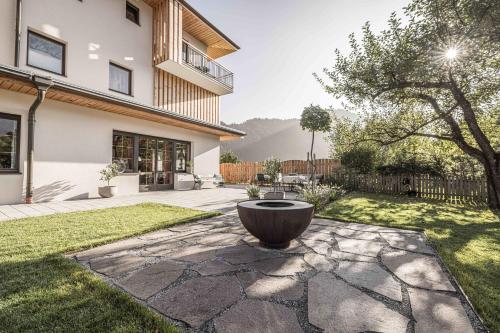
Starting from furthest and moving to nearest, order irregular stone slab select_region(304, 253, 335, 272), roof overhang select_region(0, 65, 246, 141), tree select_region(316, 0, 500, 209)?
tree select_region(316, 0, 500, 209), roof overhang select_region(0, 65, 246, 141), irregular stone slab select_region(304, 253, 335, 272)

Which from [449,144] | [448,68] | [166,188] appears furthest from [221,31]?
[449,144]

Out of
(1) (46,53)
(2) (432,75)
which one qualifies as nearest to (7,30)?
(1) (46,53)

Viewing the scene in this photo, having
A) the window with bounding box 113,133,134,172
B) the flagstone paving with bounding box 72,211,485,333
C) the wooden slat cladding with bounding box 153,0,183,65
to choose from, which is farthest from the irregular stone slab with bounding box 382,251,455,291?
the wooden slat cladding with bounding box 153,0,183,65

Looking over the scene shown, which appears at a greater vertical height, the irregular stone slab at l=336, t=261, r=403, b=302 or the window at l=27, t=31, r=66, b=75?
the window at l=27, t=31, r=66, b=75

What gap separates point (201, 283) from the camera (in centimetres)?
230

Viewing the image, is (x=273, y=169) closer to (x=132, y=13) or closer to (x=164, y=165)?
(x=164, y=165)

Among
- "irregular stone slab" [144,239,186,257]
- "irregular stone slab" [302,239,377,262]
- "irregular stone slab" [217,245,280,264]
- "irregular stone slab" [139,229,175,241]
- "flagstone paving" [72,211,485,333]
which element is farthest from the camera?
"irregular stone slab" [139,229,175,241]

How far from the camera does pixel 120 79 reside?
1027 cm

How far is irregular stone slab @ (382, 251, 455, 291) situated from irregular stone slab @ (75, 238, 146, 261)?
A: 333 centimetres

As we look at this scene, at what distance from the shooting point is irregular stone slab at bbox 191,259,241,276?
8.41ft

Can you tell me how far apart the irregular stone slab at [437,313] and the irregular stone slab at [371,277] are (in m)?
0.14

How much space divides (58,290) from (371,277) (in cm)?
298

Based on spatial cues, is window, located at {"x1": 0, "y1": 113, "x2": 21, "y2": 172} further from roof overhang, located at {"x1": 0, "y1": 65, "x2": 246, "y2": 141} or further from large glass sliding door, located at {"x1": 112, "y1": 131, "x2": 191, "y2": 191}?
large glass sliding door, located at {"x1": 112, "y1": 131, "x2": 191, "y2": 191}

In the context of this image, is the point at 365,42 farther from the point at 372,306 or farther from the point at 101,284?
the point at 101,284
